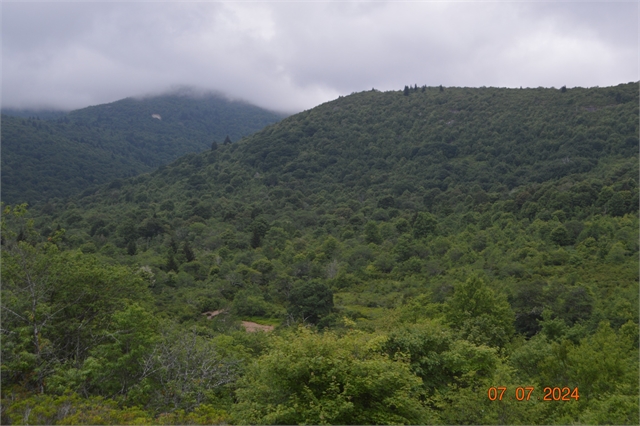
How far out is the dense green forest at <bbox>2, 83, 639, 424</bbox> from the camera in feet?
33.9

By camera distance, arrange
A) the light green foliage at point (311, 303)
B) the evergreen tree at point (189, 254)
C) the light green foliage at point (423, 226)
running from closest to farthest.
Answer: the light green foliage at point (311, 303)
the evergreen tree at point (189, 254)
the light green foliage at point (423, 226)

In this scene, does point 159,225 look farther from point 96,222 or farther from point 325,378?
point 325,378

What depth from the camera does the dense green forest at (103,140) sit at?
9572 cm

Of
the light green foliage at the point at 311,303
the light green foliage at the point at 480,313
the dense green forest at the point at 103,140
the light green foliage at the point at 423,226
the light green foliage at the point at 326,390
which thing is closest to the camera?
the light green foliage at the point at 326,390

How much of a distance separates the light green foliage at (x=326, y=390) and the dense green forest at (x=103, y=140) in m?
91.1

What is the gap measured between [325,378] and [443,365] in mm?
5190

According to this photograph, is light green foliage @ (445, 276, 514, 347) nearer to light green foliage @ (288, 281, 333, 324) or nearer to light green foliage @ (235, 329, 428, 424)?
light green foliage @ (288, 281, 333, 324)

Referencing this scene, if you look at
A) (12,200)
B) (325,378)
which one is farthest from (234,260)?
(12,200)

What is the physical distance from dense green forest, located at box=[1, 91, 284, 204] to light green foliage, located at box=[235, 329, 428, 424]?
91076 mm

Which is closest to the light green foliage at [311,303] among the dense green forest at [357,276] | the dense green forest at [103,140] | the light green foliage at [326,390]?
the dense green forest at [357,276]
